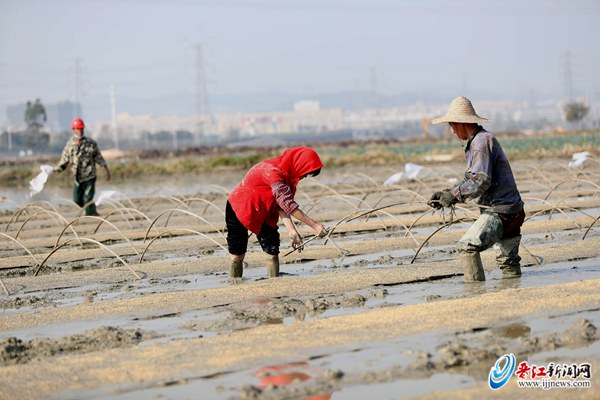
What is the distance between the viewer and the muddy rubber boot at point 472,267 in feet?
22.9

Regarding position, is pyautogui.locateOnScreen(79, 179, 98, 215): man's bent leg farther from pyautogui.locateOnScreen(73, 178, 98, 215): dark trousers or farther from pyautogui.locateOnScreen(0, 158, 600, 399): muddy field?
pyautogui.locateOnScreen(0, 158, 600, 399): muddy field

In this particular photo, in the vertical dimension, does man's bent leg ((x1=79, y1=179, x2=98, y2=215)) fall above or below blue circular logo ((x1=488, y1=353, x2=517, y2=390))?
above

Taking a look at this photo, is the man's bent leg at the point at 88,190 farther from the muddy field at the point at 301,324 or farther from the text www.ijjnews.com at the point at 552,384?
the text www.ijjnews.com at the point at 552,384

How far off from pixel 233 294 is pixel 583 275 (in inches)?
105

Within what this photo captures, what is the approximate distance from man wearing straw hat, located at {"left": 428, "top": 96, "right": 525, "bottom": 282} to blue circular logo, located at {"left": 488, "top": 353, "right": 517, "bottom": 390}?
2215 mm

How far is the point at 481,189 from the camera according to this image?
6711mm

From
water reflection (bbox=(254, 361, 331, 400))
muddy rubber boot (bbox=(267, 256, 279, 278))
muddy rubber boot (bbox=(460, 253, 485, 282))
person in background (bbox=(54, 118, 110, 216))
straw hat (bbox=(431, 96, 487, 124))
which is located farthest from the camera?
person in background (bbox=(54, 118, 110, 216))

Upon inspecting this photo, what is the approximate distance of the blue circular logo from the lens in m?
4.23

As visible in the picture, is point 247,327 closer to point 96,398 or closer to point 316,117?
point 96,398

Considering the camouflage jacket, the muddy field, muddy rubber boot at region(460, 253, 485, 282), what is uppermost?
the camouflage jacket

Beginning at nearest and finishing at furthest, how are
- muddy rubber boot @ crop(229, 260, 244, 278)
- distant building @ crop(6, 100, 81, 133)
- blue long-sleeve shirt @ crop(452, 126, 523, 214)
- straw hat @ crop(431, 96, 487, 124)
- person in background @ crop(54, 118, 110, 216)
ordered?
1. blue long-sleeve shirt @ crop(452, 126, 523, 214)
2. straw hat @ crop(431, 96, 487, 124)
3. muddy rubber boot @ crop(229, 260, 244, 278)
4. person in background @ crop(54, 118, 110, 216)
5. distant building @ crop(6, 100, 81, 133)

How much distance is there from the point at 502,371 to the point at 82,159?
410 inches

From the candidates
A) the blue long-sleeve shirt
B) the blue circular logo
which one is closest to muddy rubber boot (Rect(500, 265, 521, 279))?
the blue long-sleeve shirt

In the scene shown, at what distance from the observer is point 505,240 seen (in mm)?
7078
